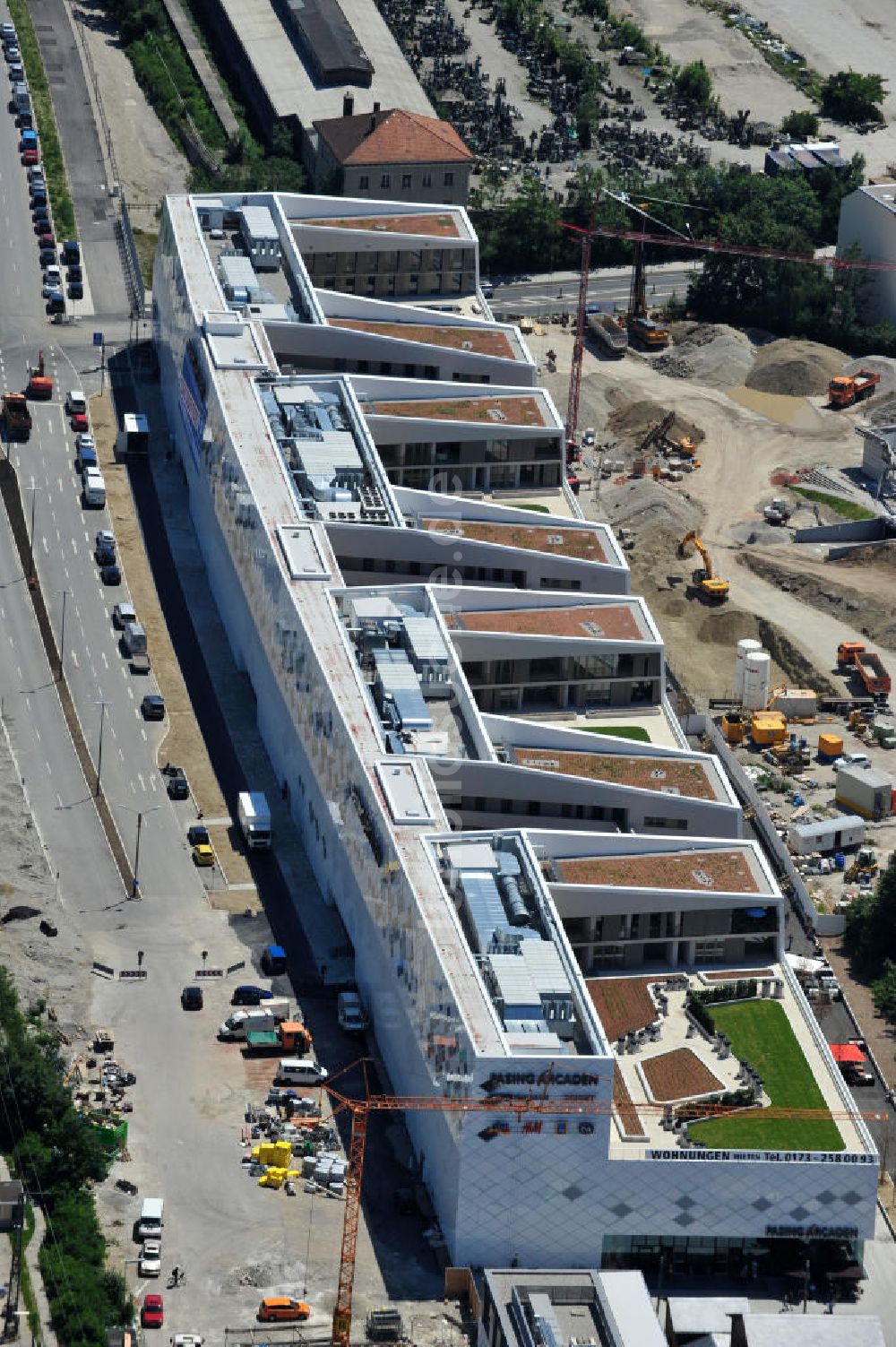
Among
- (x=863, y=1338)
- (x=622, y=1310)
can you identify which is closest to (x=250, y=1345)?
(x=622, y=1310)

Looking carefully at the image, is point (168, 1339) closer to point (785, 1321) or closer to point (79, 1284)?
point (79, 1284)

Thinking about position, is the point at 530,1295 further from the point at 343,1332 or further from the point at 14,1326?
the point at 14,1326

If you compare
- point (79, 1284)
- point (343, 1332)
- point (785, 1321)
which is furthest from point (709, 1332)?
point (79, 1284)

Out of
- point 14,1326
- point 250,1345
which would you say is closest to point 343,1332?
point 250,1345

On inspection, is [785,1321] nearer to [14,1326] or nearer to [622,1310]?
[622,1310]

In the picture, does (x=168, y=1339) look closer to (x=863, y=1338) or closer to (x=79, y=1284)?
(x=79, y=1284)
